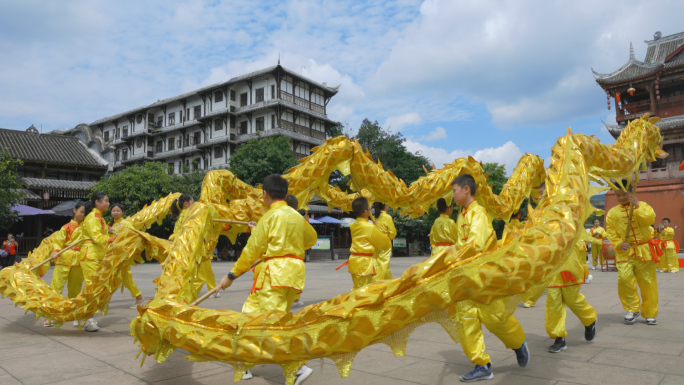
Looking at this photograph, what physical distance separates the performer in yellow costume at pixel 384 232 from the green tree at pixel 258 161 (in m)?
14.5

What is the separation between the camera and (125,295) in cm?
875

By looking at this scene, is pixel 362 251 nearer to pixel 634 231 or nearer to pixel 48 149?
pixel 634 231

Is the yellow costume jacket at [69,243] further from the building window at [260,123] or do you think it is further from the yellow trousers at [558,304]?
the building window at [260,123]

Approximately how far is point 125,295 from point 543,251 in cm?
864

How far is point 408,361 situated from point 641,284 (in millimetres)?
3277

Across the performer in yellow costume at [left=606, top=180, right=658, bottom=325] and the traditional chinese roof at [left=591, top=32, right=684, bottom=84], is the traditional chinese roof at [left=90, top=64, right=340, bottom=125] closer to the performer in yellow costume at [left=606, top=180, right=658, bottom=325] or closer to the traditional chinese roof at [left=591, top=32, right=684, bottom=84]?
the traditional chinese roof at [left=591, top=32, right=684, bottom=84]

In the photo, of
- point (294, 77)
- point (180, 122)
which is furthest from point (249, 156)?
point (180, 122)

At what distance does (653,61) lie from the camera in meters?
26.5

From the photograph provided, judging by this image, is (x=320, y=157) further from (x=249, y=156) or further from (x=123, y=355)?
(x=249, y=156)

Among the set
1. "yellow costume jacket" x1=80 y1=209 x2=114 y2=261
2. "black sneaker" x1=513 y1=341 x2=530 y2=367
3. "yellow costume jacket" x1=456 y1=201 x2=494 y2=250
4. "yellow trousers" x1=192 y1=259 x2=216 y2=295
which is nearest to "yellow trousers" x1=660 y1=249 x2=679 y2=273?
"black sneaker" x1=513 y1=341 x2=530 y2=367

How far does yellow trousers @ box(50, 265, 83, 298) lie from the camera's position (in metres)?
5.93

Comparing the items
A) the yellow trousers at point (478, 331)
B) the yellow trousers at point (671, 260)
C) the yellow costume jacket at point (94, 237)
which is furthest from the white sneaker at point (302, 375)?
the yellow trousers at point (671, 260)

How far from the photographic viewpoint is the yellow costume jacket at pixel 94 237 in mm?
5559

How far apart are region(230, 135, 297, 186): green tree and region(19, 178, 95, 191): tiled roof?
25.7 ft
